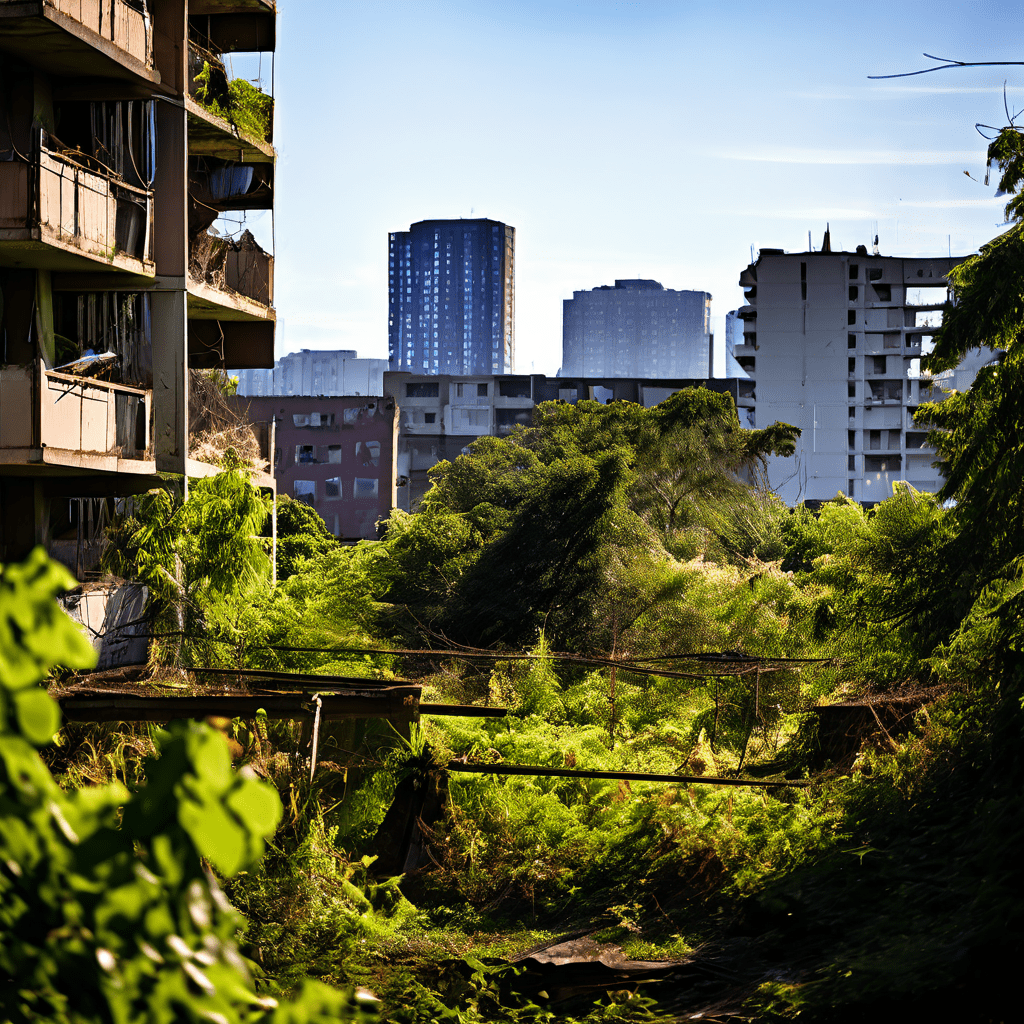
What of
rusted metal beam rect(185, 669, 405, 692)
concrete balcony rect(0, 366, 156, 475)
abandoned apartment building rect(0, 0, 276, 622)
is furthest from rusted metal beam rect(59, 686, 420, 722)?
abandoned apartment building rect(0, 0, 276, 622)

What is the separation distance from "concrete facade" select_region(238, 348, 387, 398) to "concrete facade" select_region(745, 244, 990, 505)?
86372 millimetres

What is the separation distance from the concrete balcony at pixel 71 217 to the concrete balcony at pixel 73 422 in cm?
170

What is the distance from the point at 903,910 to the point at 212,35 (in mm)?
18834

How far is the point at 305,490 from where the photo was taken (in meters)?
61.4

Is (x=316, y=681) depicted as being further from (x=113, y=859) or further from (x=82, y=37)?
(x=113, y=859)

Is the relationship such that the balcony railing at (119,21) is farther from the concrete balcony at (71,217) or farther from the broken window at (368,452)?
the broken window at (368,452)

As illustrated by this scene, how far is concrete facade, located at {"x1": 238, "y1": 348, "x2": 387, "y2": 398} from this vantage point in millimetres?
153375

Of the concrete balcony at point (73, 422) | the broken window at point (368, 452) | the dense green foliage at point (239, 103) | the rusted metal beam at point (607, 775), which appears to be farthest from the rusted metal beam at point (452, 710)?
the broken window at point (368, 452)

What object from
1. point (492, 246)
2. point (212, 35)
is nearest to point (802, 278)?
point (212, 35)

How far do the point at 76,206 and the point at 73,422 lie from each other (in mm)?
2931

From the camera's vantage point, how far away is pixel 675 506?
29141 millimetres

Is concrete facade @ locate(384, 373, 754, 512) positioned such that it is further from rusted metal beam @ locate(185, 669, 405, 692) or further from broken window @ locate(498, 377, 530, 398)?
rusted metal beam @ locate(185, 669, 405, 692)

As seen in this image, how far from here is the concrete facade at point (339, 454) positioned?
60.5m

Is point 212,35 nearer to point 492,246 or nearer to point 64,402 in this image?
point 64,402
